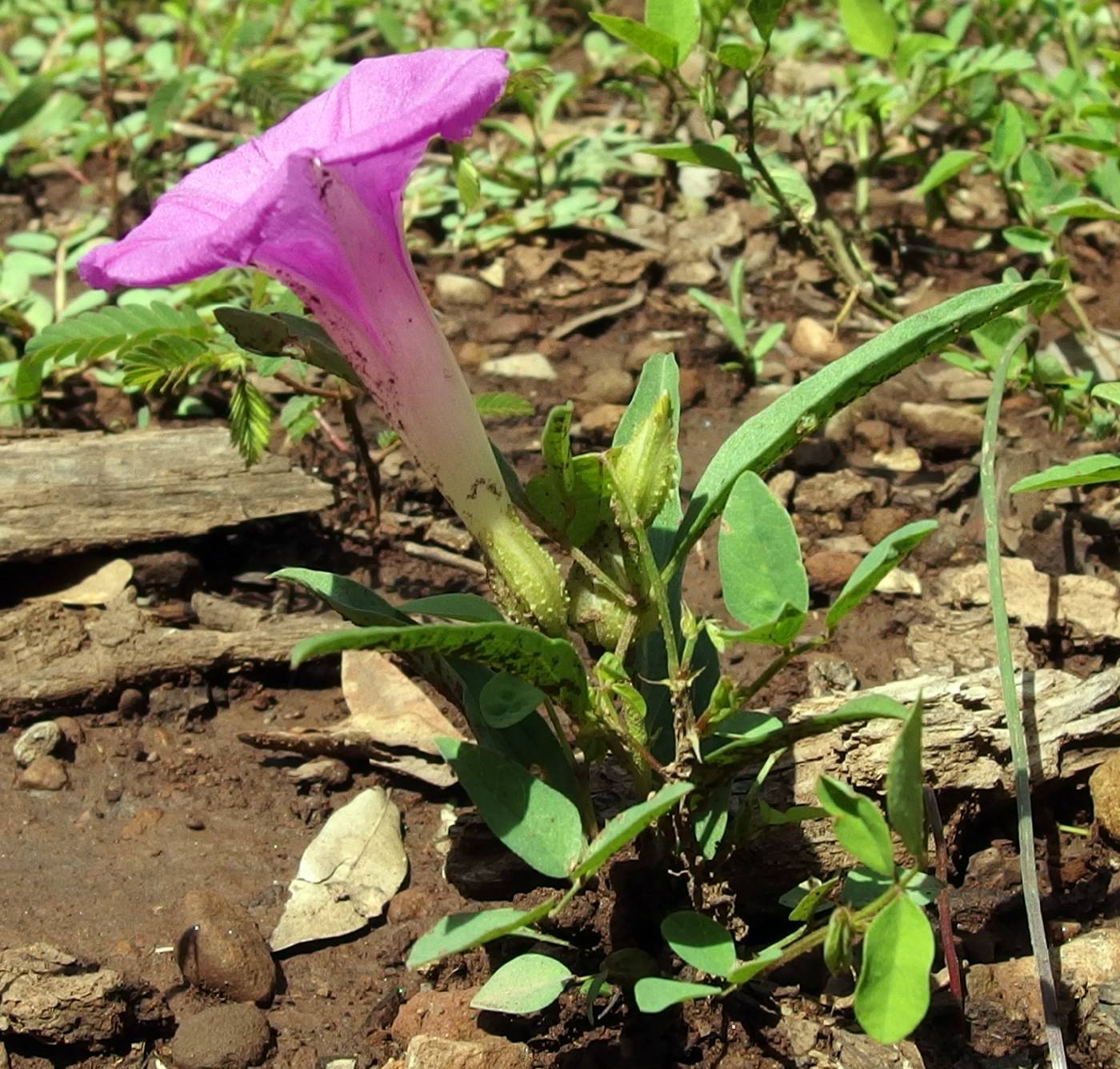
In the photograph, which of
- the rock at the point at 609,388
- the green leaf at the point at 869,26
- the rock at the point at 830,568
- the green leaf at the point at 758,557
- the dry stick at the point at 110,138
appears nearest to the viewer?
the green leaf at the point at 758,557

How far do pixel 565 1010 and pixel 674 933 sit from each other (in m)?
0.27

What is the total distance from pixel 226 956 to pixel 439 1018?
1.03 feet

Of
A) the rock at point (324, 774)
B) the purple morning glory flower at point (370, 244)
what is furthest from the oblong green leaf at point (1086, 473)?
the rock at point (324, 774)

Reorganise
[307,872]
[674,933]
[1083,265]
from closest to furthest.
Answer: [674,933], [307,872], [1083,265]

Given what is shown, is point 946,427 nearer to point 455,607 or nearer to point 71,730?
point 455,607

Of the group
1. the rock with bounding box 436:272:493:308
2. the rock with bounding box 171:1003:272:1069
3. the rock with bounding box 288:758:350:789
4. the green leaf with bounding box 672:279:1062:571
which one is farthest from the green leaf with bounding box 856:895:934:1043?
the rock with bounding box 436:272:493:308

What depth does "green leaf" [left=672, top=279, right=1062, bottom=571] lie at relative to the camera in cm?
166

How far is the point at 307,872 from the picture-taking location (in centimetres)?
208

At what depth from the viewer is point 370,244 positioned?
5.25 ft

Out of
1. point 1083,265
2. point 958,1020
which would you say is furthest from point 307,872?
point 1083,265

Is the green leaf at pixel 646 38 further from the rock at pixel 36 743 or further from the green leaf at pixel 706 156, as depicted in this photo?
the rock at pixel 36 743

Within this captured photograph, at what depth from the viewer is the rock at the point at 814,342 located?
327cm

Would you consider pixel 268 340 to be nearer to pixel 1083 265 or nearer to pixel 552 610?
pixel 552 610

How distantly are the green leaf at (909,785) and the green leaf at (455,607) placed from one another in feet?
1.82
